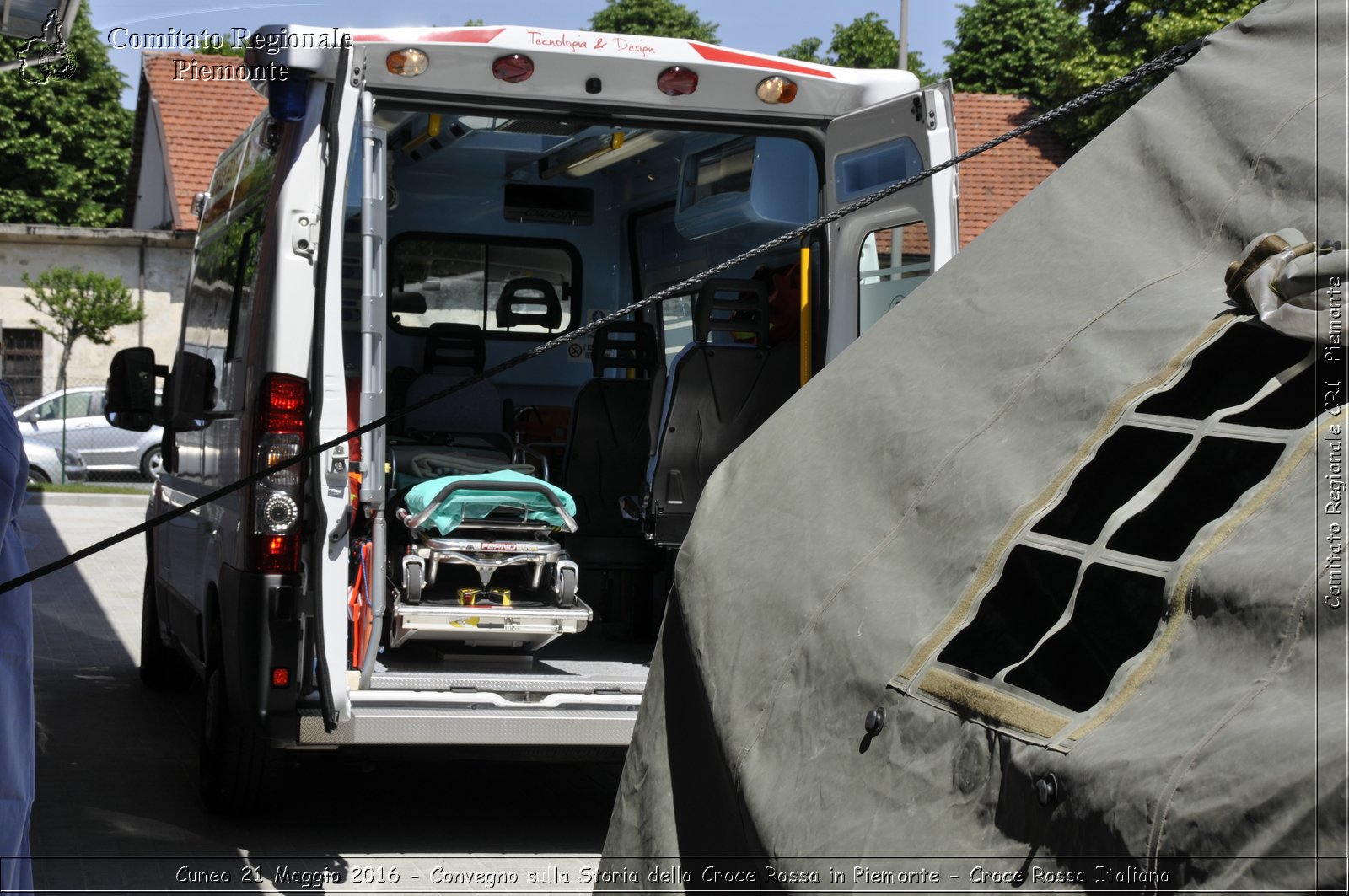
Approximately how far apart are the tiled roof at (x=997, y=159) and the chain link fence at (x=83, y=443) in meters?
15.9

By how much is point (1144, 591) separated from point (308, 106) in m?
3.94

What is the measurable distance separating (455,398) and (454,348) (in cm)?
99

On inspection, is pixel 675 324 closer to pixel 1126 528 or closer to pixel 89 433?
pixel 1126 528

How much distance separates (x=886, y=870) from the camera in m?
1.85

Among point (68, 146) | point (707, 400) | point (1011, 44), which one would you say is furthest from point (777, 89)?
point (68, 146)

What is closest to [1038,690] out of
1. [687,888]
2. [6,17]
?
[687,888]

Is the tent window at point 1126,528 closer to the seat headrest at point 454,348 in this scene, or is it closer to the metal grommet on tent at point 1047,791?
the metal grommet on tent at point 1047,791

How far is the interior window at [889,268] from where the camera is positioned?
18.6ft

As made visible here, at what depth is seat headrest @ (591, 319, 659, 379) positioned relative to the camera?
7.85 m

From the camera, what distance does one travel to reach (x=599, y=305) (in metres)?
9.80

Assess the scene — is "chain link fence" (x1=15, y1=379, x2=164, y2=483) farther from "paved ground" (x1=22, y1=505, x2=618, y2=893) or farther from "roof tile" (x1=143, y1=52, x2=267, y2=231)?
"paved ground" (x1=22, y1=505, x2=618, y2=893)

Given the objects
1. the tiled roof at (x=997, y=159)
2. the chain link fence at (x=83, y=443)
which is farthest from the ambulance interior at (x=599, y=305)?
the tiled roof at (x=997, y=159)

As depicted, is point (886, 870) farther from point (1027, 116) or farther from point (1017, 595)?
point (1027, 116)

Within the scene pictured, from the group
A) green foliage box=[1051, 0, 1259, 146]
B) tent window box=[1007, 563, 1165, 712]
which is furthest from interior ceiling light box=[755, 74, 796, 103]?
green foliage box=[1051, 0, 1259, 146]
